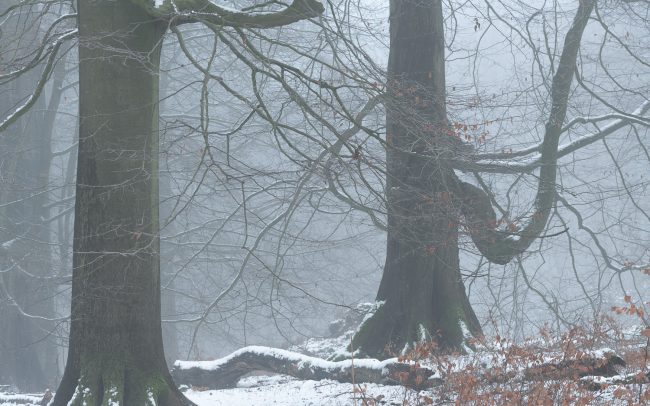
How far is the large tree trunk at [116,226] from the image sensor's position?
664 cm

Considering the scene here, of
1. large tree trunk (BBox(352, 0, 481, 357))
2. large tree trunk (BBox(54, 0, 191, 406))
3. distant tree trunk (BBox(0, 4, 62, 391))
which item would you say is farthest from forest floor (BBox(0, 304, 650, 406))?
distant tree trunk (BBox(0, 4, 62, 391))

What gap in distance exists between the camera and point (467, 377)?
5965 millimetres

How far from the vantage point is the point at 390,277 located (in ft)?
32.7

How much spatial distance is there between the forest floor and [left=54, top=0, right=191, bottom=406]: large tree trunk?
5.64 ft

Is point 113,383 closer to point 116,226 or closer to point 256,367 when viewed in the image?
point 116,226

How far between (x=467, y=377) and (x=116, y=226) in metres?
3.18

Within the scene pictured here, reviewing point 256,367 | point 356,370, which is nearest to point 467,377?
point 356,370

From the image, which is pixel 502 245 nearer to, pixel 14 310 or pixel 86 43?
pixel 86 43

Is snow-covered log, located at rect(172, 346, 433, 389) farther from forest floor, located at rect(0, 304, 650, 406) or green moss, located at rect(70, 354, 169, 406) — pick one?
green moss, located at rect(70, 354, 169, 406)

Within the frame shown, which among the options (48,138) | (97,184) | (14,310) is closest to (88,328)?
(97,184)

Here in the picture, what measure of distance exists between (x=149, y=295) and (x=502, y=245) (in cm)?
495

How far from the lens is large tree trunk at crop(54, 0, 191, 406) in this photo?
21.8 feet

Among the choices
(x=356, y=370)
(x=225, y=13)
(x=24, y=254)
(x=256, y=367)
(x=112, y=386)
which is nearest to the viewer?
(x=112, y=386)

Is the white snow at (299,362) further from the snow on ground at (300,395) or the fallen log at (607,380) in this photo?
the fallen log at (607,380)
